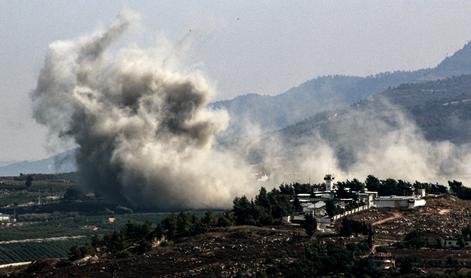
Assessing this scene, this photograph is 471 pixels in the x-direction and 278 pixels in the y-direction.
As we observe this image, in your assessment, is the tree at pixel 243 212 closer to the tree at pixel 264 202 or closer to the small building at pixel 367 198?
the tree at pixel 264 202

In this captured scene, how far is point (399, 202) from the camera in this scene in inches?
5600

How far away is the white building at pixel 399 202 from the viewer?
140750mm

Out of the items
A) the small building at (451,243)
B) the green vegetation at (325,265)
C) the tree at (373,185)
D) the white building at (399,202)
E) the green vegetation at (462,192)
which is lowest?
the green vegetation at (325,265)

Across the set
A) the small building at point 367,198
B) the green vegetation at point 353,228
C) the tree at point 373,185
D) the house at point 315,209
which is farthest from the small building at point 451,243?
the tree at point 373,185

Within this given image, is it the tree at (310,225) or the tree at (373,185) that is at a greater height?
the tree at (373,185)

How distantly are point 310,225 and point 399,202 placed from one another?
87.5 feet

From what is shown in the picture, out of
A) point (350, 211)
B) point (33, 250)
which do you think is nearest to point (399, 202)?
point (350, 211)

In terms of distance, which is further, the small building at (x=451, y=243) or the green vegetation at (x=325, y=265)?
the small building at (x=451, y=243)

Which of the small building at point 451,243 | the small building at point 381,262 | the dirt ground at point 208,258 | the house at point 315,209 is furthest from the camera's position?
the house at point 315,209

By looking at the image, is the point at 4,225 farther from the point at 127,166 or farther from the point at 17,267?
the point at 17,267

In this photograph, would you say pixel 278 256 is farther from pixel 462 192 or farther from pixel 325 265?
pixel 462 192

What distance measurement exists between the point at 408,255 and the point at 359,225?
563 inches

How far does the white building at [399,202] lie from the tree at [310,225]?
73.6 ft

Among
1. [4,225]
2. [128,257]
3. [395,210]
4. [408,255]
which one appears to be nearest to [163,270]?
[128,257]
